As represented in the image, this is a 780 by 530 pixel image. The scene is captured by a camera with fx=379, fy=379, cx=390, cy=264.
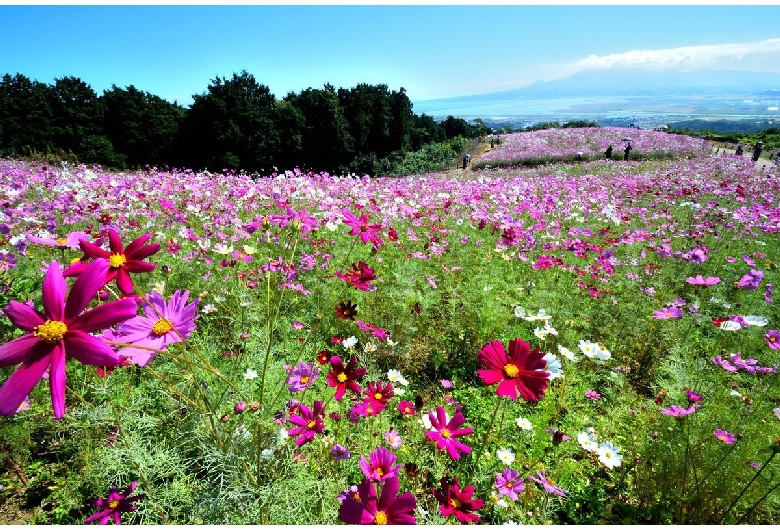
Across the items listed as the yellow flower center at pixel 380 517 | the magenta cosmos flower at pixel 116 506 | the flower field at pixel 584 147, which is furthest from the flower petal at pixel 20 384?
the flower field at pixel 584 147

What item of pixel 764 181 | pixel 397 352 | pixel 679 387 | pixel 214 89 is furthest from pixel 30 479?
pixel 214 89

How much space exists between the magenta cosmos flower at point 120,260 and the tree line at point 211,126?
2861cm

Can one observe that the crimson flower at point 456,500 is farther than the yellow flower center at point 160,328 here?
Yes

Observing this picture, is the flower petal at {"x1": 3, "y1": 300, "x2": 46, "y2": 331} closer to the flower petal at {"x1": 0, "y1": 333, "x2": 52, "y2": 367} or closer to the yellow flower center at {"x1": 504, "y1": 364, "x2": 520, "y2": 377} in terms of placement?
the flower petal at {"x1": 0, "y1": 333, "x2": 52, "y2": 367}

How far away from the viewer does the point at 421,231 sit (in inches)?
211

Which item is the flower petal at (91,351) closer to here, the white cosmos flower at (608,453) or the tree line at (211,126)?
the white cosmos flower at (608,453)

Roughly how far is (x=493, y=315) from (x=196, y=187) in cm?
487

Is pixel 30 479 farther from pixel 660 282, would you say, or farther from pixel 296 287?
pixel 660 282

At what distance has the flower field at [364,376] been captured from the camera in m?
1.18

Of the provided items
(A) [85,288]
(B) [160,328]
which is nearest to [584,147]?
(B) [160,328]

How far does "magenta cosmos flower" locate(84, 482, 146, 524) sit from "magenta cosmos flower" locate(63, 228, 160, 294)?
0.99 m

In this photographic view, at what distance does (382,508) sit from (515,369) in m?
0.59

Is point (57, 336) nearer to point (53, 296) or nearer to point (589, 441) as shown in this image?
point (53, 296)

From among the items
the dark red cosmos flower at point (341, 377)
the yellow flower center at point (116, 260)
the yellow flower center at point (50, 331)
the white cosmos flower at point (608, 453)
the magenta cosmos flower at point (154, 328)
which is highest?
the yellow flower center at point (116, 260)
